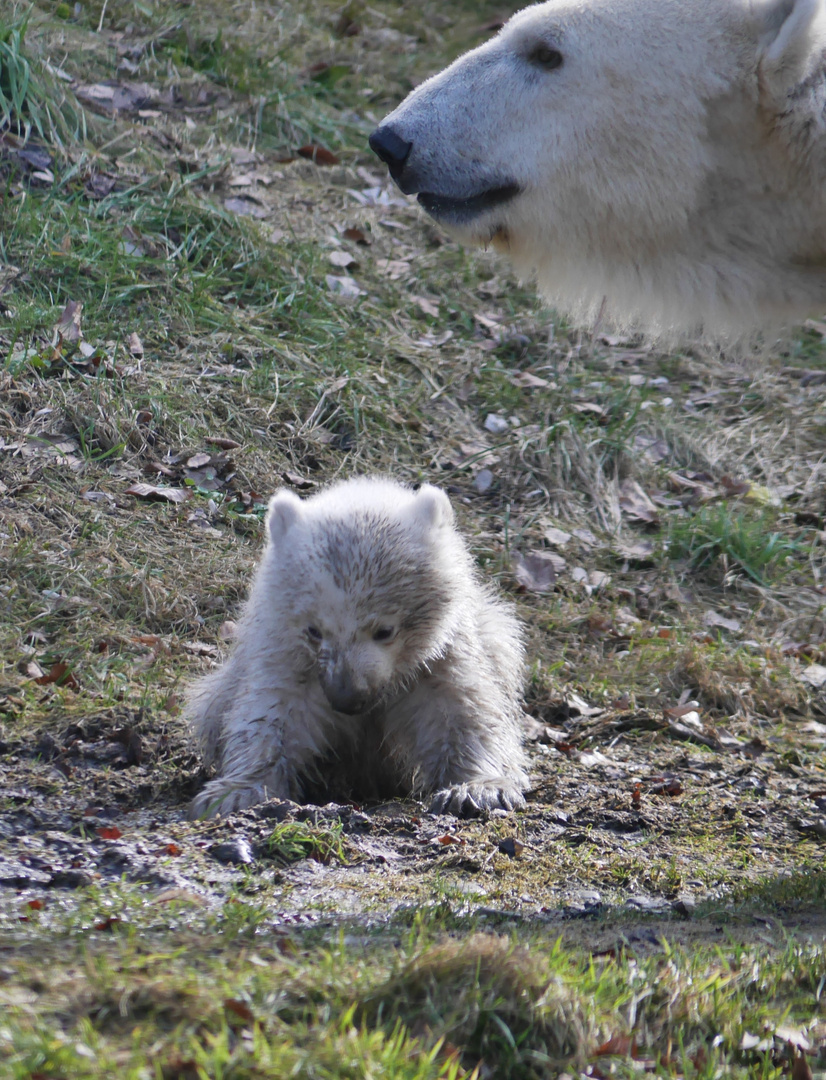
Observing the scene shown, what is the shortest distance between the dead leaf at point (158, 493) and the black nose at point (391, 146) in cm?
259

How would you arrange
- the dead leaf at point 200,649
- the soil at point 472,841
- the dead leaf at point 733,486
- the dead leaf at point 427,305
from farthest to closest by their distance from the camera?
the dead leaf at point 427,305 → the dead leaf at point 733,486 → the dead leaf at point 200,649 → the soil at point 472,841

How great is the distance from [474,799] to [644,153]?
2.32 meters

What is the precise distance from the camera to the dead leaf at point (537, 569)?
6605mm

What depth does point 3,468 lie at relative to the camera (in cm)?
607

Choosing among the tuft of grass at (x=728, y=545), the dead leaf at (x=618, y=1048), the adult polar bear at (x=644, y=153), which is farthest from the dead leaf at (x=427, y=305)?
the dead leaf at (x=618, y=1048)

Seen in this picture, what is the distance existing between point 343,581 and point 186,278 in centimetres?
376

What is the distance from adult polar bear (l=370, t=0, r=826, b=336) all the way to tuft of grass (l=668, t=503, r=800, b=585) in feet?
8.87

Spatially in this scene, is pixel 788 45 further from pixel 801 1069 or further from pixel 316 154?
pixel 316 154

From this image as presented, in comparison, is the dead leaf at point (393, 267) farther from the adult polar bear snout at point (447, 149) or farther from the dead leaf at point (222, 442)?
the adult polar bear snout at point (447, 149)

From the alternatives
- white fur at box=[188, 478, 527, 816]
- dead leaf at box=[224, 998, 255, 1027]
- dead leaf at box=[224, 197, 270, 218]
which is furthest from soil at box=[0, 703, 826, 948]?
dead leaf at box=[224, 197, 270, 218]

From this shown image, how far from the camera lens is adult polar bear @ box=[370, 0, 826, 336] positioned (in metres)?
3.91

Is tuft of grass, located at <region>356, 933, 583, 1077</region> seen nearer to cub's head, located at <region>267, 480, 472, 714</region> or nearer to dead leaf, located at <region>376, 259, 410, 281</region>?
cub's head, located at <region>267, 480, 472, 714</region>

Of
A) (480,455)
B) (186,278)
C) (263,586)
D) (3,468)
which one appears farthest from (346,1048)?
(186,278)

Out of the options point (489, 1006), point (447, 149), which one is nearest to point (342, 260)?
point (447, 149)
